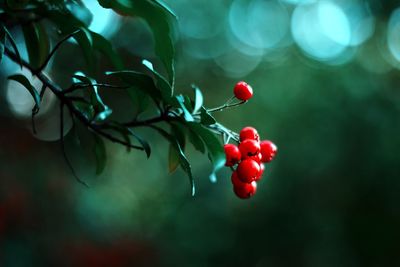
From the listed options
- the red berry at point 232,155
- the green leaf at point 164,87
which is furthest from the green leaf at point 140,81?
the red berry at point 232,155

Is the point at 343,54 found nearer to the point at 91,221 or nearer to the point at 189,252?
the point at 189,252

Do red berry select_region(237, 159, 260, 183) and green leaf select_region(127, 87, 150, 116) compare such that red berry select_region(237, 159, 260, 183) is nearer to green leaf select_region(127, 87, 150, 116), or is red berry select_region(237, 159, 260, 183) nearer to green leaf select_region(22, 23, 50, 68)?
green leaf select_region(127, 87, 150, 116)

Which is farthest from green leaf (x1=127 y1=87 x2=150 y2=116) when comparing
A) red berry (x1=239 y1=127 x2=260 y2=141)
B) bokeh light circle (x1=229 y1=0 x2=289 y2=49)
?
bokeh light circle (x1=229 y1=0 x2=289 y2=49)

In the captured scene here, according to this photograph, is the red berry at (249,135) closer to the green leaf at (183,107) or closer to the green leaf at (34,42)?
the green leaf at (183,107)

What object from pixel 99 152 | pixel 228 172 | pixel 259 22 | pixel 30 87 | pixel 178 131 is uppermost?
pixel 30 87

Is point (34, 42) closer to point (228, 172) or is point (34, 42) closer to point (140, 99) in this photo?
point (140, 99)

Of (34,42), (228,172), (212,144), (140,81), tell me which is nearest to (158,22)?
(140,81)

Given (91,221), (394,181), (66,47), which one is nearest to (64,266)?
(91,221)
